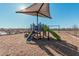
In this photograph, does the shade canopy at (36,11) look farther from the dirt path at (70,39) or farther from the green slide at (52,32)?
the dirt path at (70,39)

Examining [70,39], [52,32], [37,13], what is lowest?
[70,39]

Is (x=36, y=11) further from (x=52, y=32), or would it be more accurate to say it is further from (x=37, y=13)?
(x=52, y=32)

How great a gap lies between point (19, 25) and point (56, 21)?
0.69 m

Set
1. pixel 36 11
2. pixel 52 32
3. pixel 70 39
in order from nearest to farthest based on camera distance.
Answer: pixel 36 11 < pixel 70 39 < pixel 52 32

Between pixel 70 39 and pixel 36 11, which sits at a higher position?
pixel 36 11

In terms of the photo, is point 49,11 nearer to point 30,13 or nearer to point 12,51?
point 30,13

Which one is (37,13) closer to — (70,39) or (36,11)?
(36,11)

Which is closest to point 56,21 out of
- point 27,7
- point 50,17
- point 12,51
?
point 50,17

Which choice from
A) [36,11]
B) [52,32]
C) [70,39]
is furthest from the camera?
[52,32]

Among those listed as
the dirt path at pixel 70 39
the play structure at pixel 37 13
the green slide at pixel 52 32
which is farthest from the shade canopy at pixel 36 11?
the dirt path at pixel 70 39

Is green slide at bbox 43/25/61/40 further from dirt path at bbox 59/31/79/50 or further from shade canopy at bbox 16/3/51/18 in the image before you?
shade canopy at bbox 16/3/51/18

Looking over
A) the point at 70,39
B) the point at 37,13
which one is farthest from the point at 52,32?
the point at 37,13

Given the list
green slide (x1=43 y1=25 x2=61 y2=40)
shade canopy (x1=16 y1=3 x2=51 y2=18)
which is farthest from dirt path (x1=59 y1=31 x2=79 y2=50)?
shade canopy (x1=16 y1=3 x2=51 y2=18)

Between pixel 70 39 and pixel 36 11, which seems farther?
pixel 70 39
